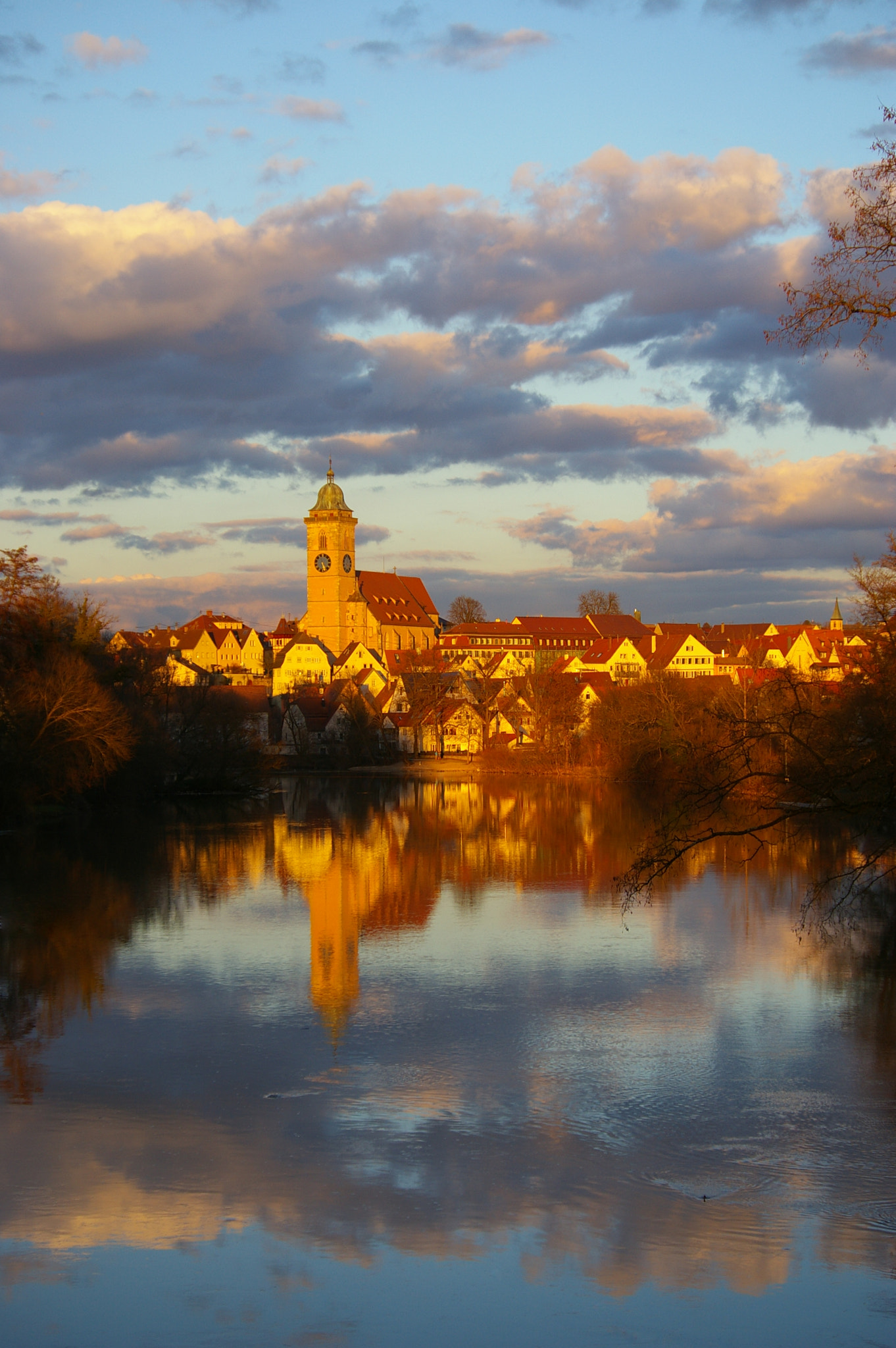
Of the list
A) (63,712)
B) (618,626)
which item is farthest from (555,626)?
(63,712)

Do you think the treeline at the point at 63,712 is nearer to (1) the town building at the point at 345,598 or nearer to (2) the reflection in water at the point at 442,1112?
(2) the reflection in water at the point at 442,1112

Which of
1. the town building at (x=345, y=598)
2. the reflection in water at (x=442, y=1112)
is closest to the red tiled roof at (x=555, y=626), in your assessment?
the town building at (x=345, y=598)

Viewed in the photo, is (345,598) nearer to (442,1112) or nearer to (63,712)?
(63,712)

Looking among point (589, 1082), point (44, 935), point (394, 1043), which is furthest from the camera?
point (44, 935)

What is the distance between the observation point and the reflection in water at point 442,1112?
8.58 meters

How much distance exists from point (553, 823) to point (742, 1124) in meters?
30.3

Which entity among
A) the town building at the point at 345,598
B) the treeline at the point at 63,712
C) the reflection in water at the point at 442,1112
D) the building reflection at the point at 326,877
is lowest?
the building reflection at the point at 326,877

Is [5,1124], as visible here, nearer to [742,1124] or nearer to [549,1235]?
[549,1235]

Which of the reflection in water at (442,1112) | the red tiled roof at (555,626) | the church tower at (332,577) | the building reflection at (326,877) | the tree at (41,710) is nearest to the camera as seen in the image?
the reflection in water at (442,1112)

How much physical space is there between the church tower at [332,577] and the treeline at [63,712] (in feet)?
338

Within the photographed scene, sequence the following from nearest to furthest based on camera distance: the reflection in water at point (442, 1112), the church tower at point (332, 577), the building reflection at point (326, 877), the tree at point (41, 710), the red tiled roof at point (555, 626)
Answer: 1. the reflection in water at point (442, 1112)
2. the building reflection at point (326, 877)
3. the tree at point (41, 710)
4. the red tiled roof at point (555, 626)
5. the church tower at point (332, 577)

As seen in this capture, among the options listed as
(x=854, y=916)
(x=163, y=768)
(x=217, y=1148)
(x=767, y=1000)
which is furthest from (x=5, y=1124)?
(x=163, y=768)

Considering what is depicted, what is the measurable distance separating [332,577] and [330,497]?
10930 millimetres

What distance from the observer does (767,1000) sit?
1652 centimetres
